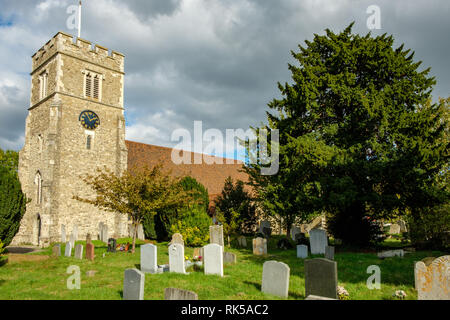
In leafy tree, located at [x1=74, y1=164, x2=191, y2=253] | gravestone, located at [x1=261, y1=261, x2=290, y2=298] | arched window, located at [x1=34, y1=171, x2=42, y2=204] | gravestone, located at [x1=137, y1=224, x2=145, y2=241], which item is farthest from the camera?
gravestone, located at [x1=137, y1=224, x2=145, y2=241]

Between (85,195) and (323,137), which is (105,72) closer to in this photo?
(85,195)

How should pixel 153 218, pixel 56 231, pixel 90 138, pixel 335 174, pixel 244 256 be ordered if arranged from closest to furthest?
pixel 244 256 < pixel 335 174 < pixel 56 231 < pixel 153 218 < pixel 90 138

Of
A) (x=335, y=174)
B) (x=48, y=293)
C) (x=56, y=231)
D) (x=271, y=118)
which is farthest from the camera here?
(x=56, y=231)

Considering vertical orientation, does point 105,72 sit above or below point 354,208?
above

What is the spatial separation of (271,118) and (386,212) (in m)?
7.98

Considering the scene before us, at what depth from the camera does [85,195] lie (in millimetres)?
23094

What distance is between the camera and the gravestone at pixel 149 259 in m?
10.0

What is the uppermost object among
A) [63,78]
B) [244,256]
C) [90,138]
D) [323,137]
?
[63,78]

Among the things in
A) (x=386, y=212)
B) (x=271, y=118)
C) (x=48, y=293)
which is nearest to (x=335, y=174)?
(x=386, y=212)

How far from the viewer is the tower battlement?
2339 centimetres

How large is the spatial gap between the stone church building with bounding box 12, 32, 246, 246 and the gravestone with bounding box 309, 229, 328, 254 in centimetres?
1600

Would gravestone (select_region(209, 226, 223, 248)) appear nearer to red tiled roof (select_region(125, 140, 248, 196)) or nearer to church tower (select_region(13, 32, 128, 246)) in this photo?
red tiled roof (select_region(125, 140, 248, 196))

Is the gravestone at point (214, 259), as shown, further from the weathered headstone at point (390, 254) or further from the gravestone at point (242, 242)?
the gravestone at point (242, 242)

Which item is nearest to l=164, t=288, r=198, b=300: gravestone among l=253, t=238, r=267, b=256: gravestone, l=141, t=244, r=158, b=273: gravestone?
l=141, t=244, r=158, b=273: gravestone
